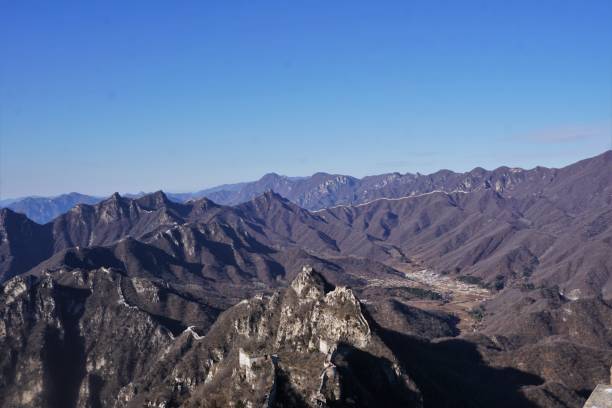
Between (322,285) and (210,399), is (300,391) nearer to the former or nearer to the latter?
(210,399)

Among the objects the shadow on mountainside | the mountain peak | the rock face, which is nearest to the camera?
the rock face

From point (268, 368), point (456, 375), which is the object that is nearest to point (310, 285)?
point (456, 375)

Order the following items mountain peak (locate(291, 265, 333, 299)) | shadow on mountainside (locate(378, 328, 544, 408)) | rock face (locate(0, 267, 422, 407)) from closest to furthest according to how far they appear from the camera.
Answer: rock face (locate(0, 267, 422, 407)) → shadow on mountainside (locate(378, 328, 544, 408)) → mountain peak (locate(291, 265, 333, 299))

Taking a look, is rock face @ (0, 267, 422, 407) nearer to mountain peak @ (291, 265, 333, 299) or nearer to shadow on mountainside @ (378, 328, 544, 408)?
mountain peak @ (291, 265, 333, 299)

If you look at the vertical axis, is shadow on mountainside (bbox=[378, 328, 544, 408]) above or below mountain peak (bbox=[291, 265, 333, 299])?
below

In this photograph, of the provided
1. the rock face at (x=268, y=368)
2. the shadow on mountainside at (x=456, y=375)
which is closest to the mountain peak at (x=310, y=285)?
the rock face at (x=268, y=368)

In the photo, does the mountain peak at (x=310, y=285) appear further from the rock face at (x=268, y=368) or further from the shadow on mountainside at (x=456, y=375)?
the shadow on mountainside at (x=456, y=375)

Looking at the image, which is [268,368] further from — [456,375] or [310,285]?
[456,375]

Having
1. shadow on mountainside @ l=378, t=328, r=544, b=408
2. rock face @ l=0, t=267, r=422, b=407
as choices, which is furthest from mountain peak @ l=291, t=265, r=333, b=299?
shadow on mountainside @ l=378, t=328, r=544, b=408
